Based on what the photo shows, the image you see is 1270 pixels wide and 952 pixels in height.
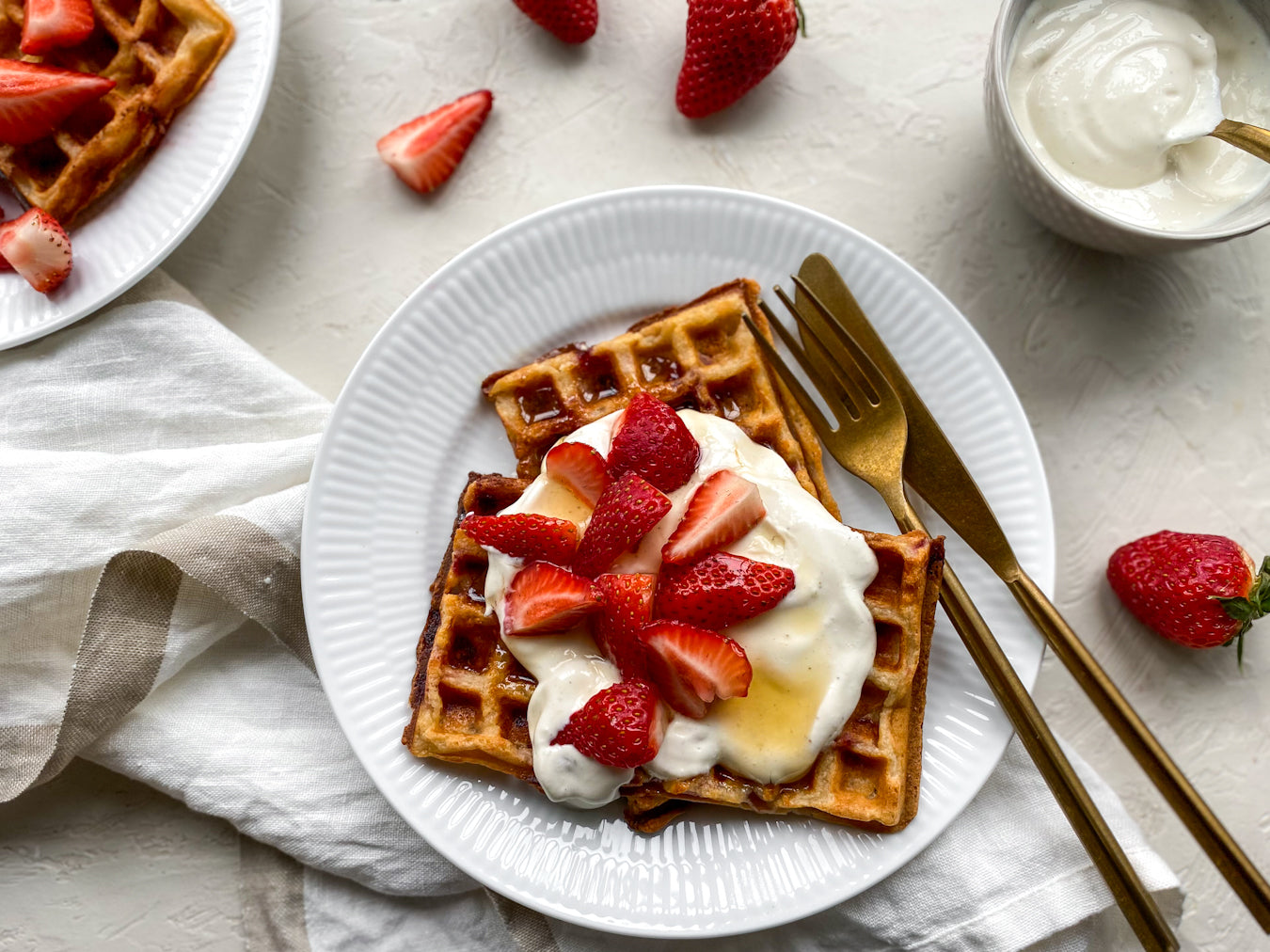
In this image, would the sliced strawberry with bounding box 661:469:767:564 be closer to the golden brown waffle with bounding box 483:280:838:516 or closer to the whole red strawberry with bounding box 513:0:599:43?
the golden brown waffle with bounding box 483:280:838:516

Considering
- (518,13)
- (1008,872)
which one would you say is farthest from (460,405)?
(1008,872)

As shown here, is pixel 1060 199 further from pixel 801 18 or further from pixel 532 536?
pixel 532 536

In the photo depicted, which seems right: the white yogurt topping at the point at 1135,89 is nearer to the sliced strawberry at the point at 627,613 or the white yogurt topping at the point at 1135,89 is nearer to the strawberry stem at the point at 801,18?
the strawberry stem at the point at 801,18

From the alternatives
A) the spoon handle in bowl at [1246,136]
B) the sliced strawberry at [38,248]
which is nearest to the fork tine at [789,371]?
the spoon handle in bowl at [1246,136]

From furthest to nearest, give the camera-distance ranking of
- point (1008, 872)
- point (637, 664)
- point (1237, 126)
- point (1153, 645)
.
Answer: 1. point (1153, 645)
2. point (1008, 872)
3. point (1237, 126)
4. point (637, 664)

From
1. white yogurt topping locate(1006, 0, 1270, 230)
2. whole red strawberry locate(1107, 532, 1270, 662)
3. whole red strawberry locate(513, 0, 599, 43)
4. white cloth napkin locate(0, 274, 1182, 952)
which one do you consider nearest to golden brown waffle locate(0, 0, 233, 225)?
white cloth napkin locate(0, 274, 1182, 952)

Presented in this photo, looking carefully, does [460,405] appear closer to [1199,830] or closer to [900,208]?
[900,208]
